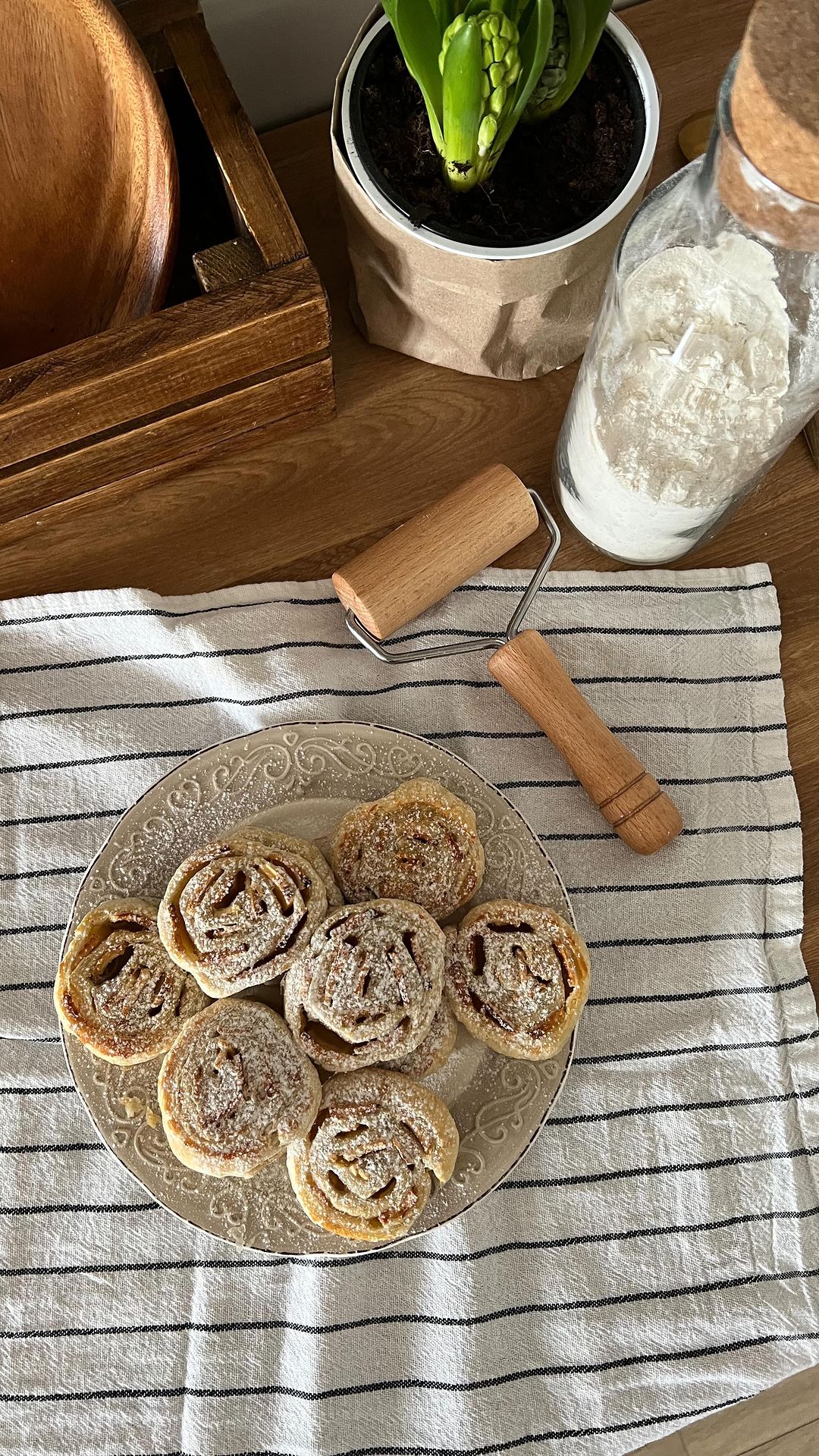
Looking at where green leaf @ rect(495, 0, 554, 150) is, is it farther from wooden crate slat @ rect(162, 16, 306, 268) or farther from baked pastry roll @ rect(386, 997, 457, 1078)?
baked pastry roll @ rect(386, 997, 457, 1078)

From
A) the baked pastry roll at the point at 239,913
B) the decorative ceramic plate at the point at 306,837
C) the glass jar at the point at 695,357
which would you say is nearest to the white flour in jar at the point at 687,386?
the glass jar at the point at 695,357

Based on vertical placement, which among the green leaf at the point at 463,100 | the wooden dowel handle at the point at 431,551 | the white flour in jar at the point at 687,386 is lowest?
the wooden dowel handle at the point at 431,551

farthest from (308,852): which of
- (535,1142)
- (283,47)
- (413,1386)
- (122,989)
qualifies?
(283,47)

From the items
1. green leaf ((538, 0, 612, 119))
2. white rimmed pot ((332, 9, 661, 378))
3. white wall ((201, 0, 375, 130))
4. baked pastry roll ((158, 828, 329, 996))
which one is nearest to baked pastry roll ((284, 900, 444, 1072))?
baked pastry roll ((158, 828, 329, 996))

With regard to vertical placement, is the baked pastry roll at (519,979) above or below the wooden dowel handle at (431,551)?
below

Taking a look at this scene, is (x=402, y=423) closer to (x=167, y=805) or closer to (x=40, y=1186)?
(x=167, y=805)

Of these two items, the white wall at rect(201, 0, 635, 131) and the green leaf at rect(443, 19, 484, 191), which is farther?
the white wall at rect(201, 0, 635, 131)

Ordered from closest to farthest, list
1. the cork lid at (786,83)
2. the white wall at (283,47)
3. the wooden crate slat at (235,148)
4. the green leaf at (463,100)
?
1. the cork lid at (786,83)
2. the green leaf at (463,100)
3. the wooden crate slat at (235,148)
4. the white wall at (283,47)

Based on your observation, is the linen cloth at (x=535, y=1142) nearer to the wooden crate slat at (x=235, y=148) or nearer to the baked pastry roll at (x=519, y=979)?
the baked pastry roll at (x=519, y=979)
